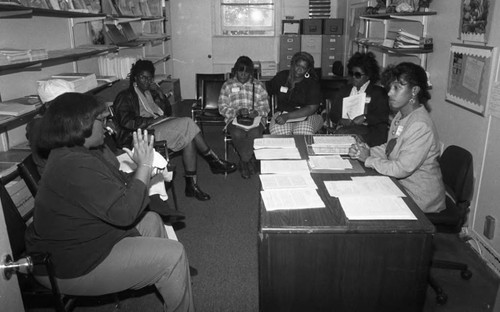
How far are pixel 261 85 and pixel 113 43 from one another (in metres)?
1.68

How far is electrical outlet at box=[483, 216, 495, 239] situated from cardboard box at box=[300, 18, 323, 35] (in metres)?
5.19

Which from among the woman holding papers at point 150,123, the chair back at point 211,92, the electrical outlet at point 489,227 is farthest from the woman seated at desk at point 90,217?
the chair back at point 211,92

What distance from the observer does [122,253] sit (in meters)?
1.89

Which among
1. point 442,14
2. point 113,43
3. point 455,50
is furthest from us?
point 113,43

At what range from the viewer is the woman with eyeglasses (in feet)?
12.4

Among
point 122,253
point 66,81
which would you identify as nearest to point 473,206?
point 122,253

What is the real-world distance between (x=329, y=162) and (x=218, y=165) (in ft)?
7.18

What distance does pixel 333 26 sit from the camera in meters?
7.20

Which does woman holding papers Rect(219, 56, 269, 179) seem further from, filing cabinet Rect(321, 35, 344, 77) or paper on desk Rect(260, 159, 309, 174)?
filing cabinet Rect(321, 35, 344, 77)

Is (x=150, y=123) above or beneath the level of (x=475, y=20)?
beneath

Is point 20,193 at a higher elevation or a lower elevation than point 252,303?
higher

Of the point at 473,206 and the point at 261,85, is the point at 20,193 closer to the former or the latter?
the point at 261,85

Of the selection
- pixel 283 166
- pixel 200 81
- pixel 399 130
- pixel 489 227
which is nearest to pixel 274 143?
pixel 283 166

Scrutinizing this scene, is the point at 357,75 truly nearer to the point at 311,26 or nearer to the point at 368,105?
the point at 368,105
